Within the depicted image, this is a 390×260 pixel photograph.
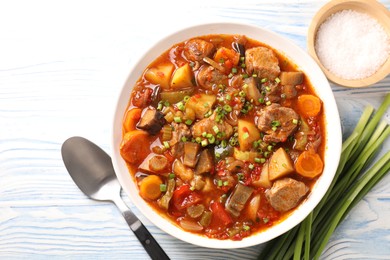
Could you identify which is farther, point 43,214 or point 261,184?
point 43,214

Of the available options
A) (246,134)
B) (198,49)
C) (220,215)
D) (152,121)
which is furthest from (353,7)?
(220,215)

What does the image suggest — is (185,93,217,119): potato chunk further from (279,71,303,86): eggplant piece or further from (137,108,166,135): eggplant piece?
(279,71,303,86): eggplant piece

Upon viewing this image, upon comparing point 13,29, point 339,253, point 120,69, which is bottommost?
point 339,253

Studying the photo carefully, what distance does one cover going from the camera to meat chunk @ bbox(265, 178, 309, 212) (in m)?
4.10

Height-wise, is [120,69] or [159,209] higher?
[120,69]

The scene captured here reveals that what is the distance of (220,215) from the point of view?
420 cm

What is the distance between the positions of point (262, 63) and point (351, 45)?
1140 mm

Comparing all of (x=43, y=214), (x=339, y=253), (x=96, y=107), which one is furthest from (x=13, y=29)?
(x=339, y=253)

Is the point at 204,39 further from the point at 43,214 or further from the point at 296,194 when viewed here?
the point at 43,214

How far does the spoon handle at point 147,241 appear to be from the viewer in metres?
4.49

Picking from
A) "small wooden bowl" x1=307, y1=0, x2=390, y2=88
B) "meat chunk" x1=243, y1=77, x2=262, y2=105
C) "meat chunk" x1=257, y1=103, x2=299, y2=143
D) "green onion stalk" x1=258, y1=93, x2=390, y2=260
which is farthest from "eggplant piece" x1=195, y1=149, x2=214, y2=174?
"small wooden bowl" x1=307, y1=0, x2=390, y2=88

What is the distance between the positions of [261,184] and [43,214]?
88.8 inches

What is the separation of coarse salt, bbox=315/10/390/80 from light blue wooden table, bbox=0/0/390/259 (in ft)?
0.65

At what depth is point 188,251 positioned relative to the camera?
4.68 meters
